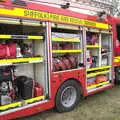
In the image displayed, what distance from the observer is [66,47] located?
243 inches

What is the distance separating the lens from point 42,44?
547cm

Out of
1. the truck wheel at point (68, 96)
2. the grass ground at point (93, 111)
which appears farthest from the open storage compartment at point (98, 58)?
the truck wheel at point (68, 96)

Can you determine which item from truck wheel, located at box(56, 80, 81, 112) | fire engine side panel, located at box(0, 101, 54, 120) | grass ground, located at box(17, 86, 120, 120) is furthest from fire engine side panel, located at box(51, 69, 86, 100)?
grass ground, located at box(17, 86, 120, 120)

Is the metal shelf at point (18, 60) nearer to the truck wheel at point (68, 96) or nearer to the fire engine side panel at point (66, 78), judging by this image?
the fire engine side panel at point (66, 78)

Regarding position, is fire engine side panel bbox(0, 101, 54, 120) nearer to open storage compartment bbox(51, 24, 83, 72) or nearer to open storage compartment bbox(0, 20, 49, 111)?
A: open storage compartment bbox(0, 20, 49, 111)

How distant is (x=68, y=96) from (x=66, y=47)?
1276 mm

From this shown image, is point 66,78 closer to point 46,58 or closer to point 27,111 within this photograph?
point 46,58

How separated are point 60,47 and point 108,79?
253 centimetres

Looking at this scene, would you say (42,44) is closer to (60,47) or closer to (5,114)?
(60,47)

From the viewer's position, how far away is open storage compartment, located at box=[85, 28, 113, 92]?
6859 millimetres

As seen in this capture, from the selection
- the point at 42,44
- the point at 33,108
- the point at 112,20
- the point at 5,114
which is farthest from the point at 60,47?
the point at 112,20

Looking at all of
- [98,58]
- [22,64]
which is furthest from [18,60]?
[98,58]

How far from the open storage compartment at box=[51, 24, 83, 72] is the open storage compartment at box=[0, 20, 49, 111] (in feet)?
1.16

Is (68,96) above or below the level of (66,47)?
below
